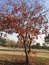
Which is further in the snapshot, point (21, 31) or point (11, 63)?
point (11, 63)

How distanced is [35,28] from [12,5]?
2.59m

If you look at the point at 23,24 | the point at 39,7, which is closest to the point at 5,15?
the point at 23,24

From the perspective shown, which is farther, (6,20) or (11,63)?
(11,63)

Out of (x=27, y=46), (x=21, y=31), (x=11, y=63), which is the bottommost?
(x=11, y=63)

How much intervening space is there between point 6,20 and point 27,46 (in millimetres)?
3239

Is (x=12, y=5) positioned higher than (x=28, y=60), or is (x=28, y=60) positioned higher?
(x=12, y=5)

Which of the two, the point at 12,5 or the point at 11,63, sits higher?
the point at 12,5

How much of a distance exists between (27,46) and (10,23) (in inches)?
119

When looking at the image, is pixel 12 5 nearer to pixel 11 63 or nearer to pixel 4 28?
pixel 4 28

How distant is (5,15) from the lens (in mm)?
17594

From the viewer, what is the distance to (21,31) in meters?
17.3

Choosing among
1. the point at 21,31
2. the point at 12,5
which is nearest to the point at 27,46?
the point at 21,31

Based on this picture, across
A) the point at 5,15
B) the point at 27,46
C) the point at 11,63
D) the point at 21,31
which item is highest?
the point at 5,15

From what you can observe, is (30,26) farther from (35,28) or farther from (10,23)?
(10,23)
